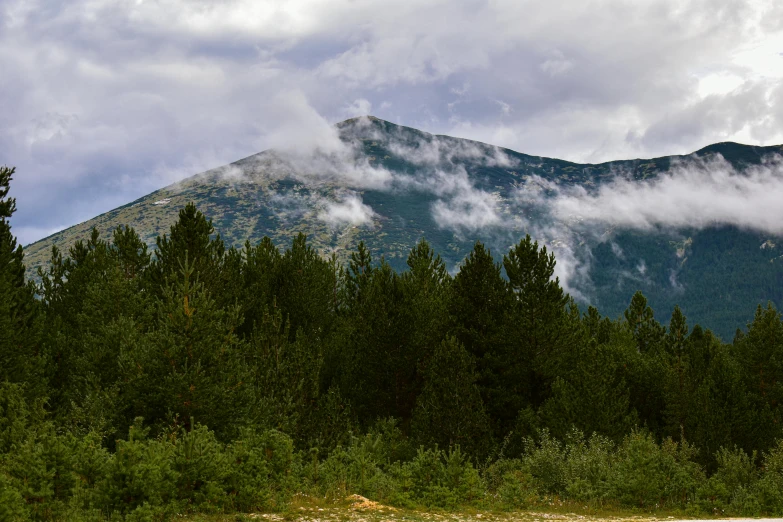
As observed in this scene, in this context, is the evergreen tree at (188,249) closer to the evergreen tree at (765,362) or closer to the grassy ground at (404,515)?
the grassy ground at (404,515)

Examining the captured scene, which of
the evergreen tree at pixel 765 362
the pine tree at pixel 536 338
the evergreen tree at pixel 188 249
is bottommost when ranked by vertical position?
the evergreen tree at pixel 765 362

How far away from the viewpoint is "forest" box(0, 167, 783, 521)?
1337cm

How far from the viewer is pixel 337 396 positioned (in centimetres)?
3281

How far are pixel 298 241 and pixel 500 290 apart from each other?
19820mm

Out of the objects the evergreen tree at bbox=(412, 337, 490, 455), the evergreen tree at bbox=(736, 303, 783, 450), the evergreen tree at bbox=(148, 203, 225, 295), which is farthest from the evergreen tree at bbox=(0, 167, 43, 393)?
the evergreen tree at bbox=(736, 303, 783, 450)

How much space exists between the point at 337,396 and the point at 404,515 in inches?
767

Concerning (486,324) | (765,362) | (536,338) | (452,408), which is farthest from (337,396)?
(765,362)

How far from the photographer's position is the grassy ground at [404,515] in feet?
41.4

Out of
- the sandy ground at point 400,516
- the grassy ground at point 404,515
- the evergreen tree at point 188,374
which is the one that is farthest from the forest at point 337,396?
the sandy ground at point 400,516

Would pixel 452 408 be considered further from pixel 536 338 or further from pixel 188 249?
pixel 188 249

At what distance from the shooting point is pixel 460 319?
40000 millimetres

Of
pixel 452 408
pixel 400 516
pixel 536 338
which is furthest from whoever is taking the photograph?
pixel 536 338

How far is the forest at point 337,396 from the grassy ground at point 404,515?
53cm

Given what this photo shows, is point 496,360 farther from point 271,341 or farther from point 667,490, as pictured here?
point 667,490
